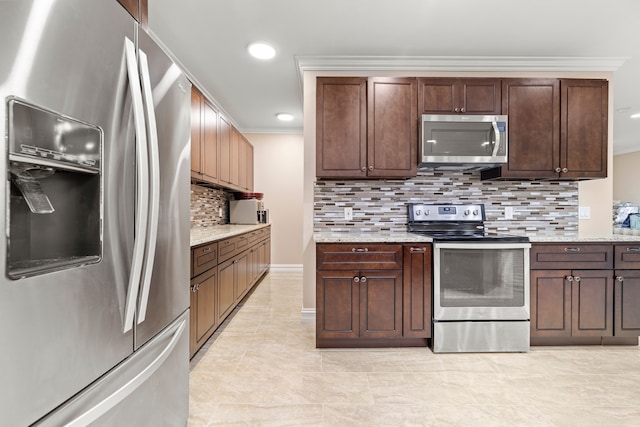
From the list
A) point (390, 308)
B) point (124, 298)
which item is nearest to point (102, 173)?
point (124, 298)

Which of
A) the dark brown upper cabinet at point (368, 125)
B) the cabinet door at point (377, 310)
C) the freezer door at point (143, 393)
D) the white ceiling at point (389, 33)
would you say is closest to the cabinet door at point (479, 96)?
the white ceiling at point (389, 33)

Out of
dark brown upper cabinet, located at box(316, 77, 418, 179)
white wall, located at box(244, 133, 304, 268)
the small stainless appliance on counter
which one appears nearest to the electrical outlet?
dark brown upper cabinet, located at box(316, 77, 418, 179)

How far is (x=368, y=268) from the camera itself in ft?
7.93

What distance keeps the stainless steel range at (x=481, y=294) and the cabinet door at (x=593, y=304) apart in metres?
0.42

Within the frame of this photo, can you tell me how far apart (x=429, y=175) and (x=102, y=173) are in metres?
2.79

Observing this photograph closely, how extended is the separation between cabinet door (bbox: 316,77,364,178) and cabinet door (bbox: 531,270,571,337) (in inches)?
67.1

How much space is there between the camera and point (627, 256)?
2463 mm

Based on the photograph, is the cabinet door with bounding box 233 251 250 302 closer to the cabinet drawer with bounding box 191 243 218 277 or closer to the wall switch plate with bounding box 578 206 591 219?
the cabinet drawer with bounding box 191 243 218 277

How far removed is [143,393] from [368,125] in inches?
96.4

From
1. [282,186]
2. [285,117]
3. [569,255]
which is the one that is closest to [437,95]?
[569,255]

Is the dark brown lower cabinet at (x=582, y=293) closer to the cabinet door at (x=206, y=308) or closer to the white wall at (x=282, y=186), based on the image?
the cabinet door at (x=206, y=308)

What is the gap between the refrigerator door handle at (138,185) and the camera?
0.93 meters

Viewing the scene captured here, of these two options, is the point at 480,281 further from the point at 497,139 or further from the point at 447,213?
the point at 497,139

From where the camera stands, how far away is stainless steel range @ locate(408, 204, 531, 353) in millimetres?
2406
